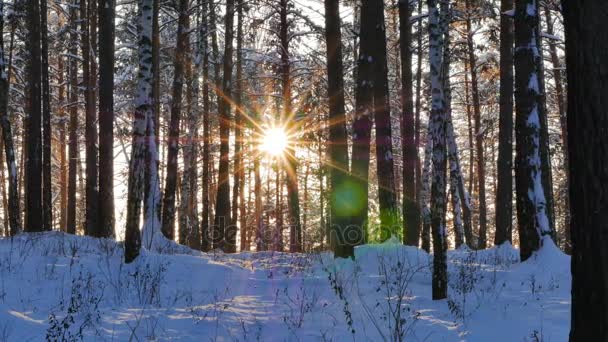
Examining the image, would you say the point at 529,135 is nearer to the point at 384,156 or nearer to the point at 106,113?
the point at 384,156

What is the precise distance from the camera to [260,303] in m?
5.86

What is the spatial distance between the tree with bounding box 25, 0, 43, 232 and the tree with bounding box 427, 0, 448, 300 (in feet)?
36.9

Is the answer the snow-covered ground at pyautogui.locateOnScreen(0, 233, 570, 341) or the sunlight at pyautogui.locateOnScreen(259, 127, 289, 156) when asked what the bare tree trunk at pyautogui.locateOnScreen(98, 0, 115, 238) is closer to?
the snow-covered ground at pyautogui.locateOnScreen(0, 233, 570, 341)

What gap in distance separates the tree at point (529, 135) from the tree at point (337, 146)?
10.2ft

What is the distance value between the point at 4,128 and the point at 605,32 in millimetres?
13755

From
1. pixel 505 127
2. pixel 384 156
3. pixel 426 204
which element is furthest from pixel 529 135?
pixel 426 204

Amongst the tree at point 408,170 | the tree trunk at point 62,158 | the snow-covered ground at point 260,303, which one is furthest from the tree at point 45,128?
the tree at point 408,170

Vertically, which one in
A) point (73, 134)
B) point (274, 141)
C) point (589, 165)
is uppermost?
point (73, 134)

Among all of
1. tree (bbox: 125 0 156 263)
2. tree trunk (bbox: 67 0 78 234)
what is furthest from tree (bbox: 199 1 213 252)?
tree (bbox: 125 0 156 263)

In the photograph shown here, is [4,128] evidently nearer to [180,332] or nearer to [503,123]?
[180,332]

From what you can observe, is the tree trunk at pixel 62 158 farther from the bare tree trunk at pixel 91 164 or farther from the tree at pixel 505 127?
the tree at pixel 505 127

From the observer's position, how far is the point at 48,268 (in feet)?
23.9

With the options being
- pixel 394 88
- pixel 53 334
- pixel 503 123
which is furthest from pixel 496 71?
pixel 53 334

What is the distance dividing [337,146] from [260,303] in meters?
4.85
